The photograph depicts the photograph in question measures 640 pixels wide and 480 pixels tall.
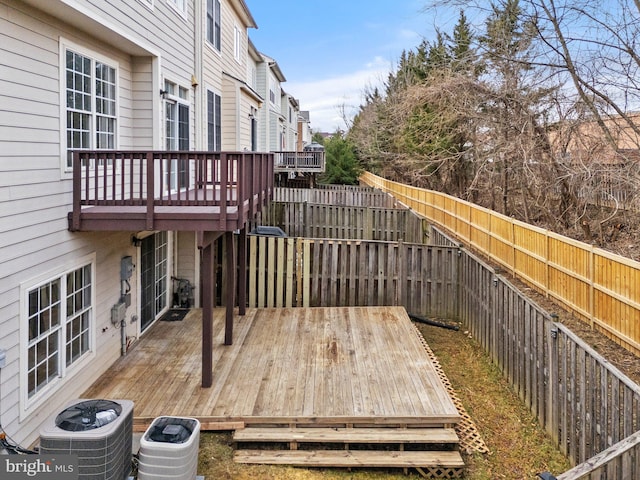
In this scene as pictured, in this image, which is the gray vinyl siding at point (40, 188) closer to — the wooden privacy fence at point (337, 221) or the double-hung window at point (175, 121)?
the double-hung window at point (175, 121)

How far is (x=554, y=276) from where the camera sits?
959cm

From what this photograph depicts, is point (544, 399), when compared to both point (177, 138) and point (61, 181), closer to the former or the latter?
point (61, 181)

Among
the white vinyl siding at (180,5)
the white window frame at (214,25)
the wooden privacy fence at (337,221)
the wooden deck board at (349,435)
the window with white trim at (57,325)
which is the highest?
the white window frame at (214,25)

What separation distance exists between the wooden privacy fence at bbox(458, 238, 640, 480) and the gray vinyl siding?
15.9ft

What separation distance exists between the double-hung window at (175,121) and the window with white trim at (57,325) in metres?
2.88

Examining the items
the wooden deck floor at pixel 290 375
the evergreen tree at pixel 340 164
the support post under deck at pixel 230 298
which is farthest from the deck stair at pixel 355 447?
the evergreen tree at pixel 340 164

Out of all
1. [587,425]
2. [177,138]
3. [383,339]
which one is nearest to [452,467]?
[587,425]

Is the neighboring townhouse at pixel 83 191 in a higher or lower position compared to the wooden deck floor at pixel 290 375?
higher

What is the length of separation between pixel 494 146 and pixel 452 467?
12.7m

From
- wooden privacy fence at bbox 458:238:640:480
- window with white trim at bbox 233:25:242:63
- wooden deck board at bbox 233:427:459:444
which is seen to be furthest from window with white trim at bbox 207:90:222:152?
wooden deck board at bbox 233:427:459:444

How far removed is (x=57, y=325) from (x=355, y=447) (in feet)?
11.6

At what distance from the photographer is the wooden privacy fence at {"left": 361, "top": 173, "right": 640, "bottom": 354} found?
7.20 metres

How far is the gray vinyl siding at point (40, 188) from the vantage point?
455 cm

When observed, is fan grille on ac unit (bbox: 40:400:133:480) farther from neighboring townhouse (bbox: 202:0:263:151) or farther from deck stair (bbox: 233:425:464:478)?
neighboring townhouse (bbox: 202:0:263:151)
